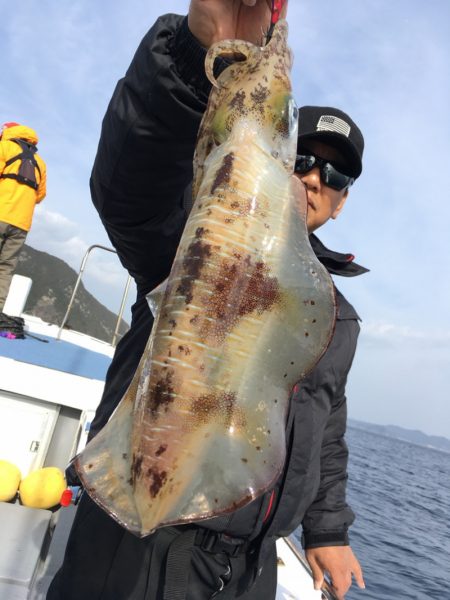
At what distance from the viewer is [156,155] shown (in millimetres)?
1956

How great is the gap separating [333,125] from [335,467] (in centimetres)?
236

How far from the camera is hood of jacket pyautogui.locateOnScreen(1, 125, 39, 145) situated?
898cm

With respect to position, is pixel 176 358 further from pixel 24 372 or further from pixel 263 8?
pixel 24 372

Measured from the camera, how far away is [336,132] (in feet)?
9.39

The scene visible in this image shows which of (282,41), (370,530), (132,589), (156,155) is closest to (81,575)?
(132,589)

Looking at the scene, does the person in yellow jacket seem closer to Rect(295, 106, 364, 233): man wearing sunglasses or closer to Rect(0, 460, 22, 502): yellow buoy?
Rect(0, 460, 22, 502): yellow buoy

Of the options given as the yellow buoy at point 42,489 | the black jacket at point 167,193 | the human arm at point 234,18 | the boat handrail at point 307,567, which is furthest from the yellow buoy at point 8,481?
the human arm at point 234,18

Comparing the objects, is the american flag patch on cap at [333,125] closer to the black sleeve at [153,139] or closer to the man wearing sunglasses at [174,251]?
the man wearing sunglasses at [174,251]

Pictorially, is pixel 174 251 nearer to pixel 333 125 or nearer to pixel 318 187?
pixel 318 187

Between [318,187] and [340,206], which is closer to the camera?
[318,187]

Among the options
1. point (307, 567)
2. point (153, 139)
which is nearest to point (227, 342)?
point (153, 139)

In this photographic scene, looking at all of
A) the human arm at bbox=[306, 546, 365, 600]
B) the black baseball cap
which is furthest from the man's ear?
the human arm at bbox=[306, 546, 365, 600]

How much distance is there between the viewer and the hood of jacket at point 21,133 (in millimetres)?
8984

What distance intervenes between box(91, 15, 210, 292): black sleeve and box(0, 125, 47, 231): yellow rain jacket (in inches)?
282
